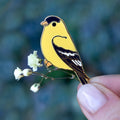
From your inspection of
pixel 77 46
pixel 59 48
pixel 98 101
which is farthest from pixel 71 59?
pixel 77 46

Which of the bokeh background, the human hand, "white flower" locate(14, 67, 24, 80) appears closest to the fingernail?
the human hand

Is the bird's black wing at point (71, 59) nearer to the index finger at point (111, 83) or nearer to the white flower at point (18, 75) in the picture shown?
the white flower at point (18, 75)

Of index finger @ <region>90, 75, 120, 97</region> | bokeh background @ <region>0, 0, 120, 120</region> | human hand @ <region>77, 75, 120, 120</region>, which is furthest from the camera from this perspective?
bokeh background @ <region>0, 0, 120, 120</region>

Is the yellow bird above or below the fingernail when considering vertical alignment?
above

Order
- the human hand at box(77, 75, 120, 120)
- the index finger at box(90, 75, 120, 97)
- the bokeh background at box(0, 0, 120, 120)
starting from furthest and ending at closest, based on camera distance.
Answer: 1. the bokeh background at box(0, 0, 120, 120)
2. the index finger at box(90, 75, 120, 97)
3. the human hand at box(77, 75, 120, 120)

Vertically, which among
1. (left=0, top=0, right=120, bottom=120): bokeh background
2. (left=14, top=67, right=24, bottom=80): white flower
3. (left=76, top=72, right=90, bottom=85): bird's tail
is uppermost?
(left=0, top=0, right=120, bottom=120): bokeh background

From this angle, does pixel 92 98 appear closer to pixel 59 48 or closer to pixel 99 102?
pixel 99 102

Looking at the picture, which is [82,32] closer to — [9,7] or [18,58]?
[18,58]

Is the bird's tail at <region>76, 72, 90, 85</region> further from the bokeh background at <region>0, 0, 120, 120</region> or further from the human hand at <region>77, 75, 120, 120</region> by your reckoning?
the bokeh background at <region>0, 0, 120, 120</region>
